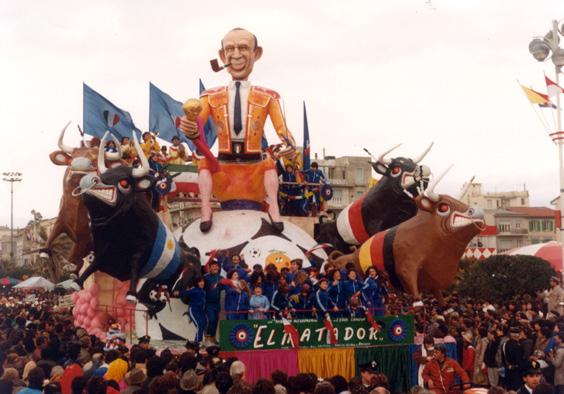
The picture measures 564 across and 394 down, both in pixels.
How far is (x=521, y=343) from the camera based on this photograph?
40.1ft

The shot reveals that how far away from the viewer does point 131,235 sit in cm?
1502

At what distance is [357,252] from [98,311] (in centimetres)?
551

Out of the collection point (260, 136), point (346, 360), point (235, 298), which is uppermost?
point (260, 136)

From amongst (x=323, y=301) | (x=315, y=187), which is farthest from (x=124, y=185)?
(x=315, y=187)

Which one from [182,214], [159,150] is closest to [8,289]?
[182,214]

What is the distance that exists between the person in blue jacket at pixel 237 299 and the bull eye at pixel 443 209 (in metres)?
4.23

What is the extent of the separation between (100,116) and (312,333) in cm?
966

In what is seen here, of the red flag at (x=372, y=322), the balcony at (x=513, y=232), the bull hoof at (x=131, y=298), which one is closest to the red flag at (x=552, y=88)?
the red flag at (x=372, y=322)

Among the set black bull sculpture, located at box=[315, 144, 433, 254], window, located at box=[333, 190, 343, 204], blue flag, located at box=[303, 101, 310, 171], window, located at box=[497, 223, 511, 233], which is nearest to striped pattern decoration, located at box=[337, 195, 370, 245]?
black bull sculpture, located at box=[315, 144, 433, 254]

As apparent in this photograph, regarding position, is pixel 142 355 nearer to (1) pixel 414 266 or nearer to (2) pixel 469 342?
(2) pixel 469 342

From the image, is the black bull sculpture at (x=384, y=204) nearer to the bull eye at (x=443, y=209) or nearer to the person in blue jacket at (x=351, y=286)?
the bull eye at (x=443, y=209)

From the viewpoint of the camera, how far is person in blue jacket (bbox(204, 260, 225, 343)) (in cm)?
1477

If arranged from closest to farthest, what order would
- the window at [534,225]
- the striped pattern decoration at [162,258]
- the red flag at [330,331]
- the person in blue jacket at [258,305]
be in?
the red flag at [330,331], the person in blue jacket at [258,305], the striped pattern decoration at [162,258], the window at [534,225]

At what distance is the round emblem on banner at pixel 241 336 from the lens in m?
13.1
